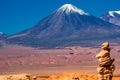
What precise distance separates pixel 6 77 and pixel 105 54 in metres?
5.57

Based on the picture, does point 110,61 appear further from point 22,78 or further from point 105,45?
point 22,78

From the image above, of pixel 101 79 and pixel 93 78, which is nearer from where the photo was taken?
pixel 101 79

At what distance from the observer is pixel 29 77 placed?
70.3 feet

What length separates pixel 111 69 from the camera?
2455cm

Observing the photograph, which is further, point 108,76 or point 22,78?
point 108,76

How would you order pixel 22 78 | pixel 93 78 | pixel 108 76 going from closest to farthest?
pixel 22 78 < pixel 108 76 < pixel 93 78

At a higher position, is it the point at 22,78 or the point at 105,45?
the point at 105,45

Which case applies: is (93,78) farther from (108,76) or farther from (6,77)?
(6,77)

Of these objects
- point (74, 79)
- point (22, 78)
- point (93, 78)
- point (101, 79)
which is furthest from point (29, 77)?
point (93, 78)

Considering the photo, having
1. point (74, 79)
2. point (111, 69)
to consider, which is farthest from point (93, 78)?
point (74, 79)

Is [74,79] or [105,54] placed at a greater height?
[105,54]

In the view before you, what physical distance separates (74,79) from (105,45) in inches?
138

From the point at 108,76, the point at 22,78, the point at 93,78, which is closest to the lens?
the point at 22,78

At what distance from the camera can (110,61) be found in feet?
80.4
